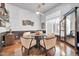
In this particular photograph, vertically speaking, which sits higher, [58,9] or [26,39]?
[58,9]

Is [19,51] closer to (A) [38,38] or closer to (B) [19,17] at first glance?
(A) [38,38]

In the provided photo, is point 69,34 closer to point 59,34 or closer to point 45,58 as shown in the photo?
point 59,34

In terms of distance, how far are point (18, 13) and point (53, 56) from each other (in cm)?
93

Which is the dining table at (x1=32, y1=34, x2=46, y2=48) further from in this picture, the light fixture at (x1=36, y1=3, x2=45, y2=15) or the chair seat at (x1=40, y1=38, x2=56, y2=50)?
the light fixture at (x1=36, y1=3, x2=45, y2=15)

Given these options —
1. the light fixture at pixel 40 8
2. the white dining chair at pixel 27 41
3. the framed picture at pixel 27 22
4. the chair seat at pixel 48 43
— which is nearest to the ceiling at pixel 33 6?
the light fixture at pixel 40 8

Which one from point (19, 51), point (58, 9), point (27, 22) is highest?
point (58, 9)

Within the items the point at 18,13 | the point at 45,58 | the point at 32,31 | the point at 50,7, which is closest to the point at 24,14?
the point at 18,13

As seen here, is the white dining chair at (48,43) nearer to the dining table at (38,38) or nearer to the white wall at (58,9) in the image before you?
the dining table at (38,38)

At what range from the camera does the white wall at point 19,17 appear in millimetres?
2195

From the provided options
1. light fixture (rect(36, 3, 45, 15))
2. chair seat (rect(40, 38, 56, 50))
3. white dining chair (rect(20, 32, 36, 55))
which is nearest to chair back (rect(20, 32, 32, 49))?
white dining chair (rect(20, 32, 36, 55))

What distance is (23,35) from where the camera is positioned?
2248mm

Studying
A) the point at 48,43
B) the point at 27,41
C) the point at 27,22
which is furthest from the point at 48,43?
the point at 27,22

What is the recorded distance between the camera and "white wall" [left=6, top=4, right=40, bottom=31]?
2.20m

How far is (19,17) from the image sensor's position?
87.8 inches
